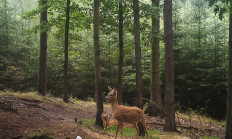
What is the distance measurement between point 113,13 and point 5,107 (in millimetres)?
8082

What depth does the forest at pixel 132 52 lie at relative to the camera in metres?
8.45

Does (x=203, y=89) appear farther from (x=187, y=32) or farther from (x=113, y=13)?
(x=113, y=13)

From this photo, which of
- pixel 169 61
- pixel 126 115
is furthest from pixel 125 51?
pixel 126 115

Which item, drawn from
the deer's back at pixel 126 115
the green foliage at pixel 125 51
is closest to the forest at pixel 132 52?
the green foliage at pixel 125 51

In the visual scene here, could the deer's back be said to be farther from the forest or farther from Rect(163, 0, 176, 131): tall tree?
Rect(163, 0, 176, 131): tall tree

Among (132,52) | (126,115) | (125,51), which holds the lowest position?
(126,115)

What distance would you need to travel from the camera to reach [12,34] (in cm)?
2452

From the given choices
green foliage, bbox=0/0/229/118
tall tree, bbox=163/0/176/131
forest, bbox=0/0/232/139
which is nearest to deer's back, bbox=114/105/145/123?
forest, bbox=0/0/232/139

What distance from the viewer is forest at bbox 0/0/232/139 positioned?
8445mm

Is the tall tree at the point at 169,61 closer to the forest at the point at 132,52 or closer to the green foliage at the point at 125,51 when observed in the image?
the forest at the point at 132,52

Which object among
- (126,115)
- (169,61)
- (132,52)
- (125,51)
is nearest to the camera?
(126,115)

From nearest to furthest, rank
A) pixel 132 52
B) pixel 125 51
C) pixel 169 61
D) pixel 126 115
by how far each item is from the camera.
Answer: pixel 126 115
pixel 169 61
pixel 125 51
pixel 132 52

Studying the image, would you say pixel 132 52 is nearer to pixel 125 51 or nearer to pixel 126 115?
pixel 125 51

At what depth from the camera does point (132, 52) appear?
22.6 metres
